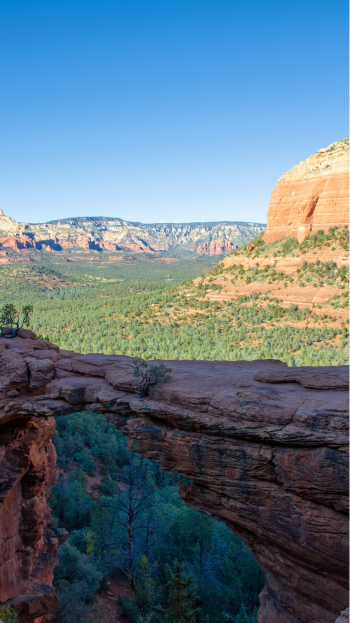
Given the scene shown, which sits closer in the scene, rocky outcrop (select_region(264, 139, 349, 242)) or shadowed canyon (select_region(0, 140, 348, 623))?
shadowed canyon (select_region(0, 140, 348, 623))

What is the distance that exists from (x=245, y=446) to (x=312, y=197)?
67.6 m

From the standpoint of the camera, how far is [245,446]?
8.83 m

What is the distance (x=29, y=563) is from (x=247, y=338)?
43.4 m

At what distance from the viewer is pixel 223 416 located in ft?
29.9

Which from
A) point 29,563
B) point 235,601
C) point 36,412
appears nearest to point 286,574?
point 36,412

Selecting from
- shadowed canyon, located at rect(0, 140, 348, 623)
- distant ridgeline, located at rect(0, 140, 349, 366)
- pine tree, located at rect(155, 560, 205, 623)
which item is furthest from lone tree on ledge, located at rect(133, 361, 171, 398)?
distant ridgeline, located at rect(0, 140, 349, 366)

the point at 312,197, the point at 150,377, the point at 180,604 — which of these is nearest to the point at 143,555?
the point at 180,604

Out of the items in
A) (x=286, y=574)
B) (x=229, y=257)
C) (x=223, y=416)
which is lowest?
(x=286, y=574)

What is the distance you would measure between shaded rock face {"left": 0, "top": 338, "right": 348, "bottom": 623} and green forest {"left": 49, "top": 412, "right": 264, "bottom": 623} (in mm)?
1546

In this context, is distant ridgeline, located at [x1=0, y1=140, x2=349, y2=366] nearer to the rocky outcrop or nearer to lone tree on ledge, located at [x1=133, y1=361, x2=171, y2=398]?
the rocky outcrop

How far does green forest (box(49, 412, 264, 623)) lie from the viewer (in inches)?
608

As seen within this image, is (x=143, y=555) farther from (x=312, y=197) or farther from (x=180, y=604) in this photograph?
(x=312, y=197)

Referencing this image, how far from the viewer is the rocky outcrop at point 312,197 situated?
64562 mm

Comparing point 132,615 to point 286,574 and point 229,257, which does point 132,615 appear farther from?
point 229,257
